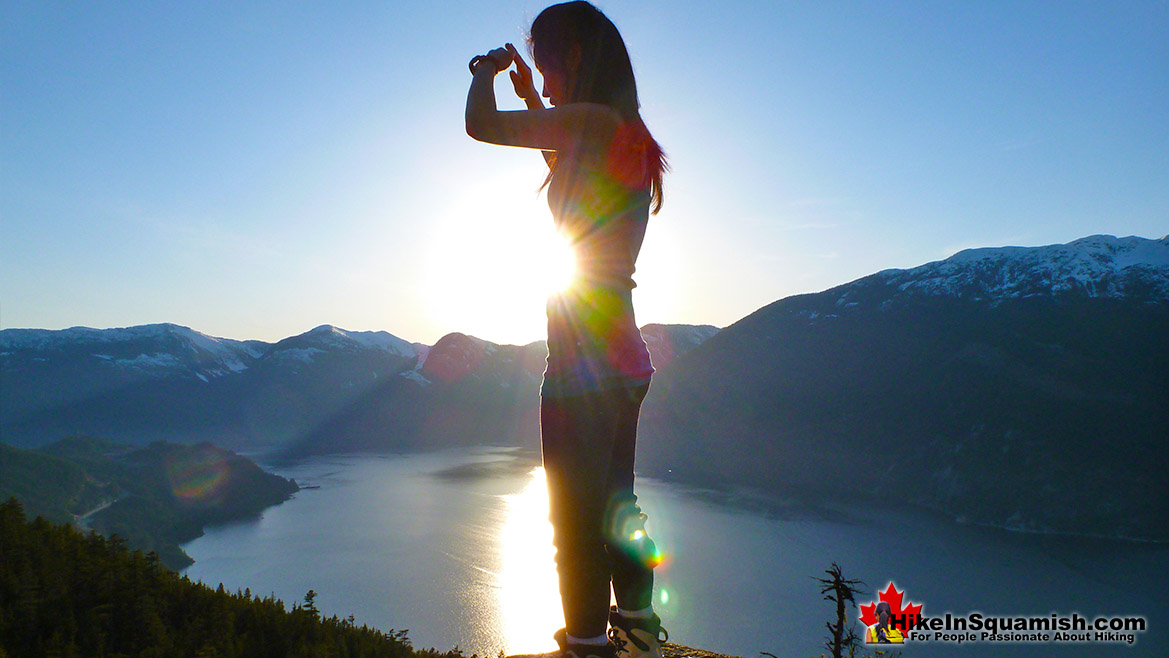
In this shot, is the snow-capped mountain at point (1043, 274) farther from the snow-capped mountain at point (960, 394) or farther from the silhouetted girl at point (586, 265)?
the silhouetted girl at point (586, 265)

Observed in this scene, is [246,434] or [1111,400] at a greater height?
[1111,400]

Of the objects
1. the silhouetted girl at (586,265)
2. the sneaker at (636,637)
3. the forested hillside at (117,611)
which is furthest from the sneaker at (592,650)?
the forested hillside at (117,611)

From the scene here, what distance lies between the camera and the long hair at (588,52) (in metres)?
1.79

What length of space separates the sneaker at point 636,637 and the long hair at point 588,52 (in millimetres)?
1533

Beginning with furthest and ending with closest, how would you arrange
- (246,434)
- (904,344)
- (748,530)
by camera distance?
(246,434)
(904,344)
(748,530)

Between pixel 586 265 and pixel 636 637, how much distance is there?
1.27 m

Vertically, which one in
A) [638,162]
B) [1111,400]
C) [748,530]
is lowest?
[748,530]

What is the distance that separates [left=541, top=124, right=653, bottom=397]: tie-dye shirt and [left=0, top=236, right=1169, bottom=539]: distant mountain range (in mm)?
95705

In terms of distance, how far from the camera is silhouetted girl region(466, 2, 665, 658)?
5.42ft

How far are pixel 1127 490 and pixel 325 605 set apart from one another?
96840mm

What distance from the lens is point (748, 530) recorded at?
69062 millimetres

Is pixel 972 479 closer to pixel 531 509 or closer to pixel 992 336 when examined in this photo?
pixel 992 336

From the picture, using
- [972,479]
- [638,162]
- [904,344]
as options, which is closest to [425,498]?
[972,479]

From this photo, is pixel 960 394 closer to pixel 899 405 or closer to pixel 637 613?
pixel 899 405
